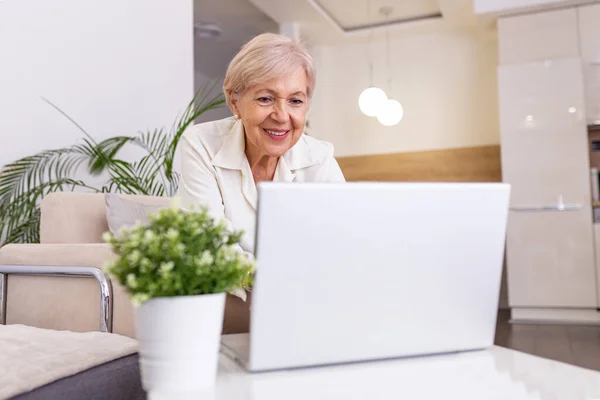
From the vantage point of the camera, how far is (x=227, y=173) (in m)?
1.50

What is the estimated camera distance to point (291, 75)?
1.42 meters

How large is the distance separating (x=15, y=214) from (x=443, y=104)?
4610 millimetres

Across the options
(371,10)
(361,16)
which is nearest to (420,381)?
(371,10)

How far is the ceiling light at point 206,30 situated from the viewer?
21.0ft

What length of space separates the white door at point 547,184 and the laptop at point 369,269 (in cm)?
442

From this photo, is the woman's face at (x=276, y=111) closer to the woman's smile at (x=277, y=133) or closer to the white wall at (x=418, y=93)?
the woman's smile at (x=277, y=133)

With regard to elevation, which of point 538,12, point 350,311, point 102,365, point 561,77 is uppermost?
point 538,12

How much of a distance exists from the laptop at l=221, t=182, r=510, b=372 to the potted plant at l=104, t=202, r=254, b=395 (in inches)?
2.2

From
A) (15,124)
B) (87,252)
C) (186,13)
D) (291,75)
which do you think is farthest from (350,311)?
(186,13)

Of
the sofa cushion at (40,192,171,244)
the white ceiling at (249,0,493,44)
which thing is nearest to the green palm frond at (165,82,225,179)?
the sofa cushion at (40,192,171,244)

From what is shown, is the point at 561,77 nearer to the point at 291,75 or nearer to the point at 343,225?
the point at 291,75

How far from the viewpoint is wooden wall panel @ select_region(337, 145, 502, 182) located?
6020 millimetres

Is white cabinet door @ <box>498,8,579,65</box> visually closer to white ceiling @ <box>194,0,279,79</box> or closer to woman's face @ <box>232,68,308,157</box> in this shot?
white ceiling @ <box>194,0,279,79</box>

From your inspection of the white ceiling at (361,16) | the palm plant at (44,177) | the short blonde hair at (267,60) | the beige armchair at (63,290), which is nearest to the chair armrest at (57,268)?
the beige armchair at (63,290)
